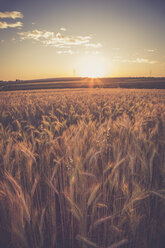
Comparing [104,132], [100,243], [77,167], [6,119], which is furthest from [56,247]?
[6,119]

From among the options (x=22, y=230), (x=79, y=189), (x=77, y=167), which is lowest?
(x=22, y=230)

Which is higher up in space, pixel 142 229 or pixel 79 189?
pixel 79 189

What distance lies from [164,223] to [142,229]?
0.16m

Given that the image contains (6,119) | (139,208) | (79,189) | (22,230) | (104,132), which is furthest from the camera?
(6,119)

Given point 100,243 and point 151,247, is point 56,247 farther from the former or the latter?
point 151,247

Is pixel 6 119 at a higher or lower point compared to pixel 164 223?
higher

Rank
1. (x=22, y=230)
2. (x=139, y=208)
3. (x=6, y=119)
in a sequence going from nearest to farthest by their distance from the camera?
(x=22, y=230), (x=139, y=208), (x=6, y=119)

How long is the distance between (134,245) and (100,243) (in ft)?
0.67

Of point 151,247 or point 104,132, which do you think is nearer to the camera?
point 151,247

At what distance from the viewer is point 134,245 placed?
86cm

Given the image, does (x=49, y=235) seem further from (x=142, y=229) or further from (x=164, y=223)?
(x=164, y=223)

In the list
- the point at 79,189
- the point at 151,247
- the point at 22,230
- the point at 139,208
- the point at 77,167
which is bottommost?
the point at 151,247

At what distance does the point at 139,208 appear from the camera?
1.02 meters

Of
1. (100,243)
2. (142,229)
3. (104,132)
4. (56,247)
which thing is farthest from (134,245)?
(104,132)
